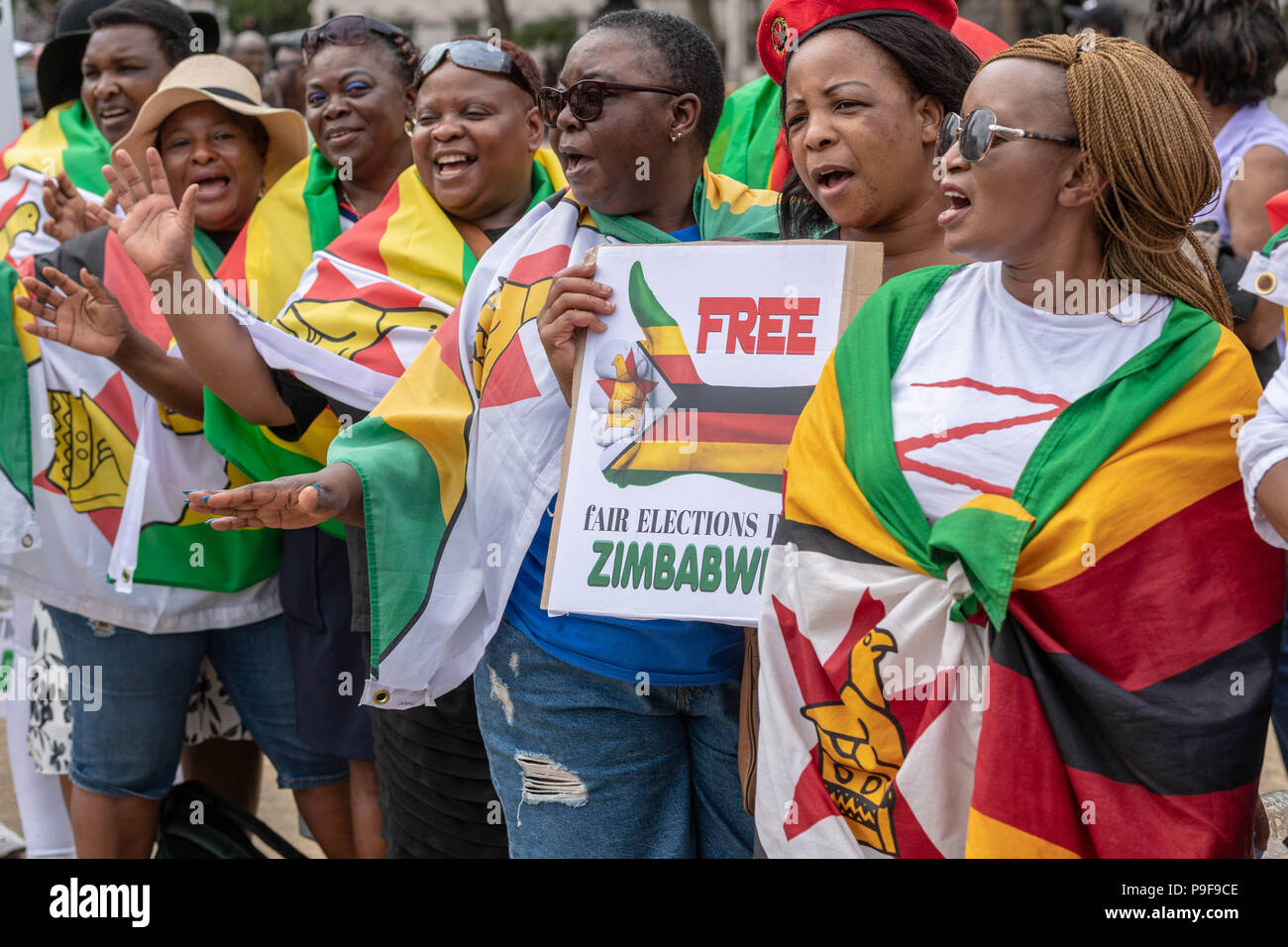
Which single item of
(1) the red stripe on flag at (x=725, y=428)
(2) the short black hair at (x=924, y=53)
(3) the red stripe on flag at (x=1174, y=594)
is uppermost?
(2) the short black hair at (x=924, y=53)

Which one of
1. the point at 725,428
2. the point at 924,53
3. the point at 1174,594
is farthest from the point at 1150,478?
the point at 924,53

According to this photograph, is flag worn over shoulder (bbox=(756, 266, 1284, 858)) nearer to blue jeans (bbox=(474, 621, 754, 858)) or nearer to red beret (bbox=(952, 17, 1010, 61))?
blue jeans (bbox=(474, 621, 754, 858))

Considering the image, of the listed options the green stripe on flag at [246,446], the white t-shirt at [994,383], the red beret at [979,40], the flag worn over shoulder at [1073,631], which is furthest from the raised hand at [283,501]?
the red beret at [979,40]

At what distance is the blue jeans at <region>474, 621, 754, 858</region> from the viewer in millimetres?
2256

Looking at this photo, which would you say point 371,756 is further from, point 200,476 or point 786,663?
point 786,663

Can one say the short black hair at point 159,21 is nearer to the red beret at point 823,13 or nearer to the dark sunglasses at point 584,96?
the dark sunglasses at point 584,96

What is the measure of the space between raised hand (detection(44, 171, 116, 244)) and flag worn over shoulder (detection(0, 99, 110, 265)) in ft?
0.32

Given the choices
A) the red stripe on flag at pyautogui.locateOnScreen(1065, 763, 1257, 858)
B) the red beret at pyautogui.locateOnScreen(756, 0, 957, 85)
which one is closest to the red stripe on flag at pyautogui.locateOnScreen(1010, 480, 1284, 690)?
the red stripe on flag at pyautogui.locateOnScreen(1065, 763, 1257, 858)

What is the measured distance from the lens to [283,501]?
2264 mm

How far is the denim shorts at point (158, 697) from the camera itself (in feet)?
11.1

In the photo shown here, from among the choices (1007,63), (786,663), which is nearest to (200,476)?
(786,663)

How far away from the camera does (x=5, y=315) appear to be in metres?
3.43

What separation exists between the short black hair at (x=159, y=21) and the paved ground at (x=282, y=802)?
→ 8.36 feet

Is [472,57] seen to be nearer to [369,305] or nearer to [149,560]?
[369,305]
